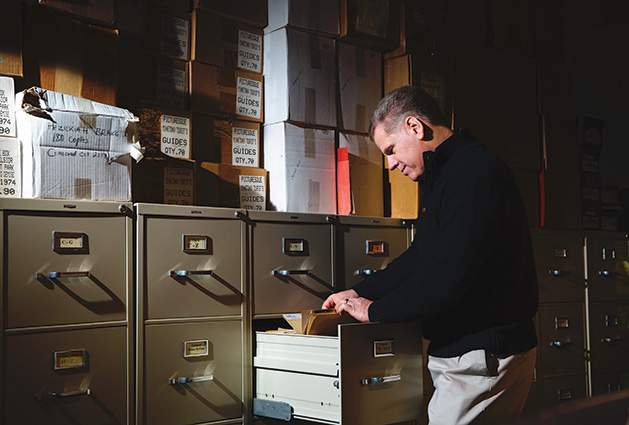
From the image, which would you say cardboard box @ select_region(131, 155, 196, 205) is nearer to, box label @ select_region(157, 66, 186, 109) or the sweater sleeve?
box label @ select_region(157, 66, 186, 109)

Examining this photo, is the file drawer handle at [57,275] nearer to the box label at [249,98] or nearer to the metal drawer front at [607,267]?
the box label at [249,98]

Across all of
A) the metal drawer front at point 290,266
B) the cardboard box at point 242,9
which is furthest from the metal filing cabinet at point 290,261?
the cardboard box at point 242,9

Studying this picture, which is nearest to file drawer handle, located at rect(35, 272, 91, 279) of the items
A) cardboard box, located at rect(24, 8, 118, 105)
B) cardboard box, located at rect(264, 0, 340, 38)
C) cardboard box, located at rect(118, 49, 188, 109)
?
cardboard box, located at rect(24, 8, 118, 105)

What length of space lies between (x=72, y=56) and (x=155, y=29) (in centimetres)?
49

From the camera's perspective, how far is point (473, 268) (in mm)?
1765

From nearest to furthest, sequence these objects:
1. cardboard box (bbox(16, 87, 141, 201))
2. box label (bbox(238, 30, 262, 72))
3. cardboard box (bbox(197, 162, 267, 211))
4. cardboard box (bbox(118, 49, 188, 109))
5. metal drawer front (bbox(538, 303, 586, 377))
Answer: cardboard box (bbox(16, 87, 141, 201)), cardboard box (bbox(118, 49, 188, 109)), cardboard box (bbox(197, 162, 267, 211)), box label (bbox(238, 30, 262, 72)), metal drawer front (bbox(538, 303, 586, 377))

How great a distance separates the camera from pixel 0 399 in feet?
6.36

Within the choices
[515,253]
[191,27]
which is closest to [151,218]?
[191,27]

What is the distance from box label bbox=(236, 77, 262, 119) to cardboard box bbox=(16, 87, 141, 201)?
721 millimetres

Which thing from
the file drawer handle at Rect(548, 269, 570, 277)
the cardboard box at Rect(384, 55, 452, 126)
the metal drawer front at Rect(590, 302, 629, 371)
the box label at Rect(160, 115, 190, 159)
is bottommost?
the metal drawer front at Rect(590, 302, 629, 371)

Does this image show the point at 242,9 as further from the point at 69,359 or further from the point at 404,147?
the point at 69,359

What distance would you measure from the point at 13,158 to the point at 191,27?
3.44 feet

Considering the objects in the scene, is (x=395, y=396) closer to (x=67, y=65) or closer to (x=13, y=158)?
(x=13, y=158)

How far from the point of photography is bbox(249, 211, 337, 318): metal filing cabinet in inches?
102
